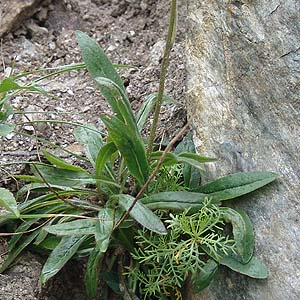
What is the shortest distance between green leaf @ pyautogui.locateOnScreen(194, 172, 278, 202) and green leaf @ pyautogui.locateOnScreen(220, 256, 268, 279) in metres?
0.15

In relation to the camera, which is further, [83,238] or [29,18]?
[29,18]

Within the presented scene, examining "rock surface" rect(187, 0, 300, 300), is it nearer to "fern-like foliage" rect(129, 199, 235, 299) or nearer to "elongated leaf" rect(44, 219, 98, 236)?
"fern-like foliage" rect(129, 199, 235, 299)

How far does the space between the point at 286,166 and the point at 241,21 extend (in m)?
0.42

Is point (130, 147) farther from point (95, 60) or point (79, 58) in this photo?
point (79, 58)

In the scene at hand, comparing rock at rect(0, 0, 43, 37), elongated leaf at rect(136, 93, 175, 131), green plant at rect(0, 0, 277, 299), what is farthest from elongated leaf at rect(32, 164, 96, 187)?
rock at rect(0, 0, 43, 37)

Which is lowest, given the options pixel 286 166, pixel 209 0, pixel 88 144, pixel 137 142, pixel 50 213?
pixel 50 213

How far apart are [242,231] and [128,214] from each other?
0.27 metres

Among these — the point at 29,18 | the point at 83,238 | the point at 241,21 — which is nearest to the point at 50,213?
the point at 83,238

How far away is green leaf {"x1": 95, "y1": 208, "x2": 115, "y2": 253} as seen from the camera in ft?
5.34

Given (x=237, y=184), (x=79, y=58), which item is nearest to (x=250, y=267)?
(x=237, y=184)

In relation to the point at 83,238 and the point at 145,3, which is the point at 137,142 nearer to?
the point at 83,238

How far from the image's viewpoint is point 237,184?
177 centimetres

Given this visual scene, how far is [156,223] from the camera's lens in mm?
1646

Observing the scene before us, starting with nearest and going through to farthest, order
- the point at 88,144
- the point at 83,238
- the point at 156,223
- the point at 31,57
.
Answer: the point at 156,223, the point at 83,238, the point at 88,144, the point at 31,57
